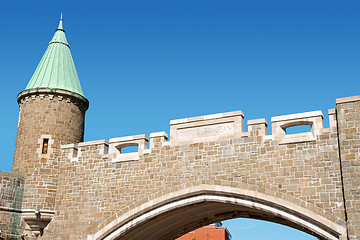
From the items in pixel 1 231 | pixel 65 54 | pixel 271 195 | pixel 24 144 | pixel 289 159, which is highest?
pixel 65 54

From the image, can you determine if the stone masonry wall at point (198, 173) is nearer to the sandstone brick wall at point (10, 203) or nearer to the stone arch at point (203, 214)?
the stone arch at point (203, 214)

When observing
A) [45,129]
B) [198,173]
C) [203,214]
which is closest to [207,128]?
[198,173]

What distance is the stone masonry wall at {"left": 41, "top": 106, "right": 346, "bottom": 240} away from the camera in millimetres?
13531

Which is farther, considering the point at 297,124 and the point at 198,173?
the point at 198,173

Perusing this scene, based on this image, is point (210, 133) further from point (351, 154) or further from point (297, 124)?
point (351, 154)

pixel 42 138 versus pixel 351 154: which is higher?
pixel 42 138

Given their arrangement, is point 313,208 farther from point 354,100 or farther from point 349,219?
point 354,100

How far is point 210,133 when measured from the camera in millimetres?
15586

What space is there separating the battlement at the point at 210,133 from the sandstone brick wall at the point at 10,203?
2248 millimetres

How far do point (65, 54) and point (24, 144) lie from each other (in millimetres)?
4425

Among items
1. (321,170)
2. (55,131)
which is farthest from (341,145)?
(55,131)

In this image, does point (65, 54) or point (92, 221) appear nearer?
point (92, 221)

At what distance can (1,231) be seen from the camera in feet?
53.8

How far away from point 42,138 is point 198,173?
669 cm
